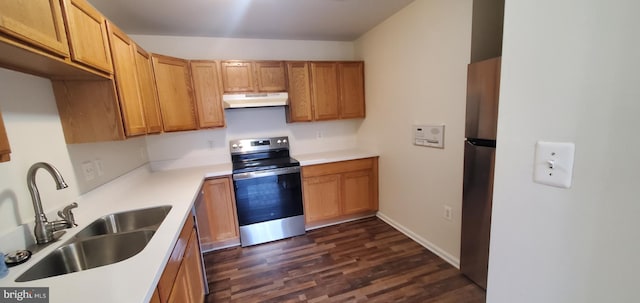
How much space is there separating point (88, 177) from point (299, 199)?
1803mm

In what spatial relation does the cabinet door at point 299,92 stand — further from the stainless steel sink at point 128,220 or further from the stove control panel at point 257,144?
the stainless steel sink at point 128,220

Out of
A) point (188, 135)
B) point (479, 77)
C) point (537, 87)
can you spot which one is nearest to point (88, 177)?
point (188, 135)

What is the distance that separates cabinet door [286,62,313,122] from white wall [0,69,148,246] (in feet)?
6.11

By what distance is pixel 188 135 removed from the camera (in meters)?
2.83

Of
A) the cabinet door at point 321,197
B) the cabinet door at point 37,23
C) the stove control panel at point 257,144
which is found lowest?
the cabinet door at point 321,197

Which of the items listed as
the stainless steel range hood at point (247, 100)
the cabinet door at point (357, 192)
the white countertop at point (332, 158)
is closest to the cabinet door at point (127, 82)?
the stainless steel range hood at point (247, 100)

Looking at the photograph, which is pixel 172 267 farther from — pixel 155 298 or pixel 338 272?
pixel 338 272

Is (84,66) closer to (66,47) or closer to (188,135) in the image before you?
(66,47)

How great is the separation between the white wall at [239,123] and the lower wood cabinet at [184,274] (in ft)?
4.77

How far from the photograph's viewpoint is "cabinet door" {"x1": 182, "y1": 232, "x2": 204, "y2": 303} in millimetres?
1385

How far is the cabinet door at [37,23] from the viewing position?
0.76 metres

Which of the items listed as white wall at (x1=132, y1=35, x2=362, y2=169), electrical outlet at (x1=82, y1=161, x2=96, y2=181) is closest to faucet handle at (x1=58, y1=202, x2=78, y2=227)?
electrical outlet at (x1=82, y1=161, x2=96, y2=181)

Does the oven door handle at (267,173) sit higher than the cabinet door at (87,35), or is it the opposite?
the cabinet door at (87,35)

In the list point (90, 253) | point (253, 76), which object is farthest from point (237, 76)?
point (90, 253)
